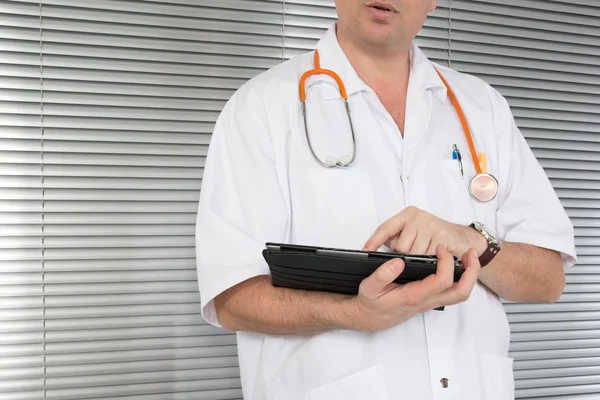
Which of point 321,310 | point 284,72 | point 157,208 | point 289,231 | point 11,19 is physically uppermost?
point 11,19

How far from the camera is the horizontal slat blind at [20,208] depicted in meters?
1.72

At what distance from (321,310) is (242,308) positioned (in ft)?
0.50

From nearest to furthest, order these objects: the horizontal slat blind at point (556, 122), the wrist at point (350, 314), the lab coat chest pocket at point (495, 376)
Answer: the wrist at point (350, 314) < the lab coat chest pocket at point (495, 376) < the horizontal slat blind at point (556, 122)

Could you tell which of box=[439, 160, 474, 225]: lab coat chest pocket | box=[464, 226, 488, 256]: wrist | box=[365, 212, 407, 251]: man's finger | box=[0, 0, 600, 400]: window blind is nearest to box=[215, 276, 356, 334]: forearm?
box=[365, 212, 407, 251]: man's finger

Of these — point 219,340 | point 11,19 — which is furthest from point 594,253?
point 11,19

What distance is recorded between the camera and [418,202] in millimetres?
1240

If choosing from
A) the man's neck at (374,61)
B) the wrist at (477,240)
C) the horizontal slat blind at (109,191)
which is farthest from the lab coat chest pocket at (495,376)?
the horizontal slat blind at (109,191)

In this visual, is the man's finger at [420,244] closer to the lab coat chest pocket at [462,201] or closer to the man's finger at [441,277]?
the man's finger at [441,277]

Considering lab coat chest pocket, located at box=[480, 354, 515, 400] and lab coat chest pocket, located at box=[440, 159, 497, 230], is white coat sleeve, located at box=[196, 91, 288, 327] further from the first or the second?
lab coat chest pocket, located at box=[480, 354, 515, 400]

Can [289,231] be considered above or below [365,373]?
above

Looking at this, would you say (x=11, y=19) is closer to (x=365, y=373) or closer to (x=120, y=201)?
(x=120, y=201)

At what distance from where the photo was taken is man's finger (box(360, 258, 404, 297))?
0.83 meters

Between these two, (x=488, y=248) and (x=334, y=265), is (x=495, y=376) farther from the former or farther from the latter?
(x=334, y=265)

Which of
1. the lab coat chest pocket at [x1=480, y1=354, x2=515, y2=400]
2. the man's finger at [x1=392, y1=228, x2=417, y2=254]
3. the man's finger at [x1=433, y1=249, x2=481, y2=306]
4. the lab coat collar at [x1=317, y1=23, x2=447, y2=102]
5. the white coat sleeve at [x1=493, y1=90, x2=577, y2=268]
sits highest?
the lab coat collar at [x1=317, y1=23, x2=447, y2=102]
